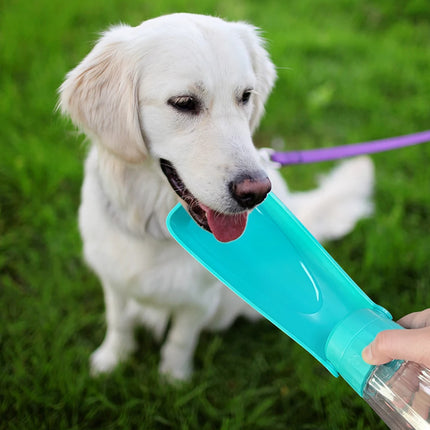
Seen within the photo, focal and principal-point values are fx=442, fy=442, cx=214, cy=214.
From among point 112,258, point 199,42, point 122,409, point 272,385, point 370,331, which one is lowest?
point 272,385

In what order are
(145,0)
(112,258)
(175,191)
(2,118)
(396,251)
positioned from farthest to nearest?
1. (145,0)
2. (2,118)
3. (396,251)
4. (112,258)
5. (175,191)

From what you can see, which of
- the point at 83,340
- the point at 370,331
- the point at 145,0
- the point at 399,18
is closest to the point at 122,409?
the point at 83,340

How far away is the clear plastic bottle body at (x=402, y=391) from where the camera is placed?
1365 millimetres

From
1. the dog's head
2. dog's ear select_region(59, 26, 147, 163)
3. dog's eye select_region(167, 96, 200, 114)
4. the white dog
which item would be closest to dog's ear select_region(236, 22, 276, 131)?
the white dog

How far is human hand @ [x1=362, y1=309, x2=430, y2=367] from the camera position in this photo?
1.12m

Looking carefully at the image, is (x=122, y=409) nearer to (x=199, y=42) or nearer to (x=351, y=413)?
(x=351, y=413)

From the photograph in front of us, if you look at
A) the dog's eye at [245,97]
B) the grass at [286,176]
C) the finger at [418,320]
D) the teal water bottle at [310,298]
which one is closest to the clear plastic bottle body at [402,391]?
the teal water bottle at [310,298]

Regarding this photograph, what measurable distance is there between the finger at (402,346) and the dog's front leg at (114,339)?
130 cm

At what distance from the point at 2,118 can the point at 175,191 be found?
2.29 meters

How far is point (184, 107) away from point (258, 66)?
50 cm

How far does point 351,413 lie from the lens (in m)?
2.03

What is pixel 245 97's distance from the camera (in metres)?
1.70

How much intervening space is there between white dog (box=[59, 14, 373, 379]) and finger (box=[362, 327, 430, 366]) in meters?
0.59

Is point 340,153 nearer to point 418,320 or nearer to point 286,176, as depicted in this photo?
point 418,320
